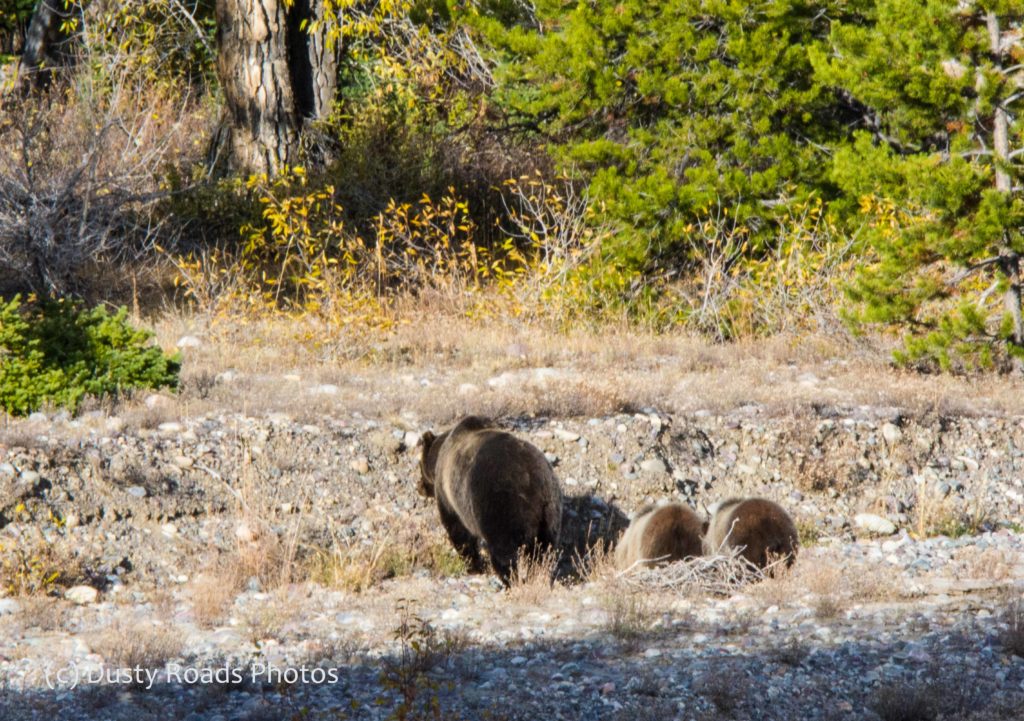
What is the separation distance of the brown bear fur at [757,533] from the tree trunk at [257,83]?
1025 cm

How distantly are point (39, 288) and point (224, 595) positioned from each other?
7.59 metres

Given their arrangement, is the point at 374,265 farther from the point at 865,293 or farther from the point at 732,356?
the point at 865,293

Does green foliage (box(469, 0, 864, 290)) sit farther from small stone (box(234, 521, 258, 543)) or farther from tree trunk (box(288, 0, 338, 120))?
small stone (box(234, 521, 258, 543))

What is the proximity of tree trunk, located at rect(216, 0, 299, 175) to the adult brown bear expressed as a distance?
9681 millimetres

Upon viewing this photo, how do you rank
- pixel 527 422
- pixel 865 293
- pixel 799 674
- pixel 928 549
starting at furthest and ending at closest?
1. pixel 865 293
2. pixel 527 422
3. pixel 928 549
4. pixel 799 674

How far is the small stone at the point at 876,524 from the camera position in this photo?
8703 mm

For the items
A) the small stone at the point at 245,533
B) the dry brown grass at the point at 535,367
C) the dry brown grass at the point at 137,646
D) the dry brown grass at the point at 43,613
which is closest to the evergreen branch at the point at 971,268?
the dry brown grass at the point at 535,367

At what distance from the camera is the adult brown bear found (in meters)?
7.11

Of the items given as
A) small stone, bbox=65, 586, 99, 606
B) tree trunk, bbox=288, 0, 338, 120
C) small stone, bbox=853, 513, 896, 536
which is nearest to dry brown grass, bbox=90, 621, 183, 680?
small stone, bbox=65, 586, 99, 606

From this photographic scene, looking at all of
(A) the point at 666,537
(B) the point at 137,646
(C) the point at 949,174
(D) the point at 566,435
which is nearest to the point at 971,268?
(C) the point at 949,174

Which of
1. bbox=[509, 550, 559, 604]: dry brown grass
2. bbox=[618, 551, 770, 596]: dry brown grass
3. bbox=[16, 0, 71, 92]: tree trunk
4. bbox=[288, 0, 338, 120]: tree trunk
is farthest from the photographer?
bbox=[16, 0, 71, 92]: tree trunk

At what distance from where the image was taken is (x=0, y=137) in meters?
15.3

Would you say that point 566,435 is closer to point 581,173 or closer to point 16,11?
point 581,173

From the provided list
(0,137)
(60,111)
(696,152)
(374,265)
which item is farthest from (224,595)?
(60,111)
